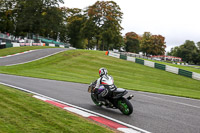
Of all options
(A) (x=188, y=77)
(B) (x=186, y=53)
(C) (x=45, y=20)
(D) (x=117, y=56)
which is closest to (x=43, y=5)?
(C) (x=45, y=20)

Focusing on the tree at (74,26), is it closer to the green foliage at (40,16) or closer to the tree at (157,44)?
the green foliage at (40,16)

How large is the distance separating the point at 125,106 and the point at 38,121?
3.22m

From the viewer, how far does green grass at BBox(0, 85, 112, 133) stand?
517 cm

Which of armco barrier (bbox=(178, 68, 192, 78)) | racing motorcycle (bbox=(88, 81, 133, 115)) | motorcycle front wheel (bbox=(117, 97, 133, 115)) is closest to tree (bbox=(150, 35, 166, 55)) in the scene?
armco barrier (bbox=(178, 68, 192, 78))

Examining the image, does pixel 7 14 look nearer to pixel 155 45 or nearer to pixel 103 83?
pixel 155 45

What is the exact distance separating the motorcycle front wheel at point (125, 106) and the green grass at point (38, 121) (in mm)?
1867

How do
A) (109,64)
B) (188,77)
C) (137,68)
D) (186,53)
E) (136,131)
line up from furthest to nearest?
(186,53)
(109,64)
(137,68)
(188,77)
(136,131)

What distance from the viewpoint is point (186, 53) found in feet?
379

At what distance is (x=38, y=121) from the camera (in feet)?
19.0

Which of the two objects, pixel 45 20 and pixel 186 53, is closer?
pixel 45 20

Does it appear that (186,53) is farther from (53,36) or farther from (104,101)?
(104,101)

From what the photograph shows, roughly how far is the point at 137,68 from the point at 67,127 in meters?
25.9

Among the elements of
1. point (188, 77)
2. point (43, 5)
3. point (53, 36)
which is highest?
point (43, 5)

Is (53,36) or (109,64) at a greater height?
(53,36)
